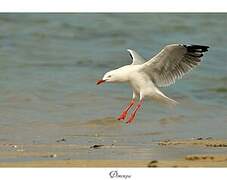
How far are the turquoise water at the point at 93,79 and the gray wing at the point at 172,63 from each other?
0.75 metres

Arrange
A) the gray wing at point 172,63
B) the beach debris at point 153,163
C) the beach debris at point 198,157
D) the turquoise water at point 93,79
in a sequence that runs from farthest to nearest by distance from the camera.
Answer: the turquoise water at point 93,79 → the gray wing at point 172,63 → the beach debris at point 198,157 → the beach debris at point 153,163

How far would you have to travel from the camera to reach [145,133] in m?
10.2

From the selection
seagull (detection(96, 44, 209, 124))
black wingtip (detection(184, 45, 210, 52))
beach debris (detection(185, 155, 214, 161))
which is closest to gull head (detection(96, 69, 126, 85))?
seagull (detection(96, 44, 209, 124))

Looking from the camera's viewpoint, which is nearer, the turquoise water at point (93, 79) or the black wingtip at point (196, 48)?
the black wingtip at point (196, 48)

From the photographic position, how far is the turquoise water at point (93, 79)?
10.5 metres

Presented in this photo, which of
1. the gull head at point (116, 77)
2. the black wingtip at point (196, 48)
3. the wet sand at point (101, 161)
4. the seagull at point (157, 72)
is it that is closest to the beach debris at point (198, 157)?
the wet sand at point (101, 161)

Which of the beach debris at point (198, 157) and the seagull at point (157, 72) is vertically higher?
the seagull at point (157, 72)

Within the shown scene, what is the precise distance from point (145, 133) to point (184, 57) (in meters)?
1.13

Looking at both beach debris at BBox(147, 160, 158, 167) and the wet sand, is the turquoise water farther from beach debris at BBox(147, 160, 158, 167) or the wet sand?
beach debris at BBox(147, 160, 158, 167)

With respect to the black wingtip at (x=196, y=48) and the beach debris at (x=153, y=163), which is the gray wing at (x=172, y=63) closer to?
the black wingtip at (x=196, y=48)

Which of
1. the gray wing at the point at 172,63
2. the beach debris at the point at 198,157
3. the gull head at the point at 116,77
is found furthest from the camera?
the gull head at the point at 116,77

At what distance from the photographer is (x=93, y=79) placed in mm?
13727

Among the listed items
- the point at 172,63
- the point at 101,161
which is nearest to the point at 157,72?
the point at 172,63

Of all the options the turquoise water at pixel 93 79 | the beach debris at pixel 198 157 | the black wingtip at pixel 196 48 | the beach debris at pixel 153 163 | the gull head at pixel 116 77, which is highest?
the turquoise water at pixel 93 79
